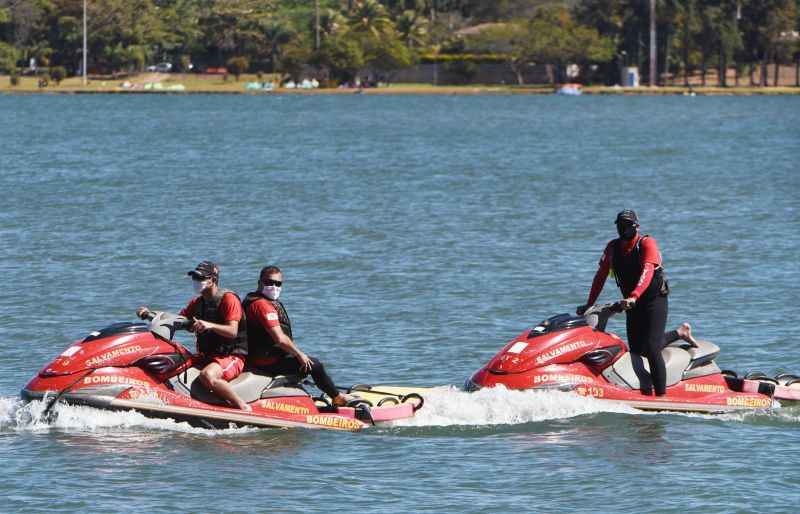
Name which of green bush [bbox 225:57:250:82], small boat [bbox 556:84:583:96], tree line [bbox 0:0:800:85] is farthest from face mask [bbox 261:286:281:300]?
green bush [bbox 225:57:250:82]

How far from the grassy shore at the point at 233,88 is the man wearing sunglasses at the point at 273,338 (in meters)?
146

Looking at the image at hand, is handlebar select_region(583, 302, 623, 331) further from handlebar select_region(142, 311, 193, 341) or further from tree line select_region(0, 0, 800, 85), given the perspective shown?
tree line select_region(0, 0, 800, 85)

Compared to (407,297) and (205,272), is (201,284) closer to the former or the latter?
(205,272)

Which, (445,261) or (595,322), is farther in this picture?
(445,261)

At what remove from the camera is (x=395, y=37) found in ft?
534

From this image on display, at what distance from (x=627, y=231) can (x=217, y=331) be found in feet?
13.5

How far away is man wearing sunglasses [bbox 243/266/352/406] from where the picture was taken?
Result: 1481cm

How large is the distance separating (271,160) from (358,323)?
151 ft

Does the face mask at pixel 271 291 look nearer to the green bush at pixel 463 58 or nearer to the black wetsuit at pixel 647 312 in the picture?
the black wetsuit at pixel 647 312

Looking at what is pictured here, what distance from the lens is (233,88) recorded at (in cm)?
16438

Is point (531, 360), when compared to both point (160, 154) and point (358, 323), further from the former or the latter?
point (160, 154)

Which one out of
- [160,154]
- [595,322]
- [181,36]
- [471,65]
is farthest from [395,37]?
[595,322]

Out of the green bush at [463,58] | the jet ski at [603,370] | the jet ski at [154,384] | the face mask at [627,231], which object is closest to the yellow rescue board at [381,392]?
the jet ski at [603,370]

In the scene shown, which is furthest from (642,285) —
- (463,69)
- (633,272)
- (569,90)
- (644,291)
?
(463,69)
